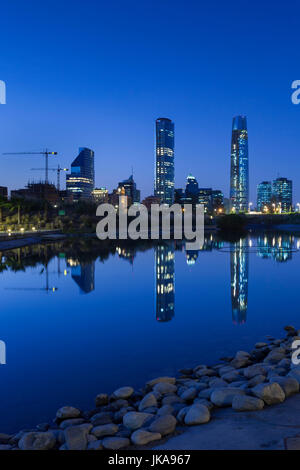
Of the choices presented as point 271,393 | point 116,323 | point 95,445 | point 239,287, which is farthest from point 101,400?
point 239,287

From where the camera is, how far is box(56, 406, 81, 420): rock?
716 cm

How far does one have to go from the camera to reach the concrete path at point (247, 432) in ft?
16.1

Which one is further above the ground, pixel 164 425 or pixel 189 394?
pixel 164 425

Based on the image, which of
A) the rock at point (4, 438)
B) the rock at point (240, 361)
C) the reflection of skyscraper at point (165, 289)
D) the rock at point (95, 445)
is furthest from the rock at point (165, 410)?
the reflection of skyscraper at point (165, 289)

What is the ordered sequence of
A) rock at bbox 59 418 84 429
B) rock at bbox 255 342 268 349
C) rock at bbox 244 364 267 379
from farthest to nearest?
rock at bbox 255 342 268 349, rock at bbox 244 364 267 379, rock at bbox 59 418 84 429

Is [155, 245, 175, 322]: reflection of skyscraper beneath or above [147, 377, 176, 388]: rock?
above

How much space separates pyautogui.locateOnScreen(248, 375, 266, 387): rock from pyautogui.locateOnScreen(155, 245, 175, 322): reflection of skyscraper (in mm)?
7799

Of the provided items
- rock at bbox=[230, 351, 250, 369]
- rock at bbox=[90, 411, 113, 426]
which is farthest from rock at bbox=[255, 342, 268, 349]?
rock at bbox=[90, 411, 113, 426]

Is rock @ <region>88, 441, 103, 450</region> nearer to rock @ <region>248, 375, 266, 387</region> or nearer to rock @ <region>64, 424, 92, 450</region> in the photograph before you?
rock @ <region>64, 424, 92, 450</region>

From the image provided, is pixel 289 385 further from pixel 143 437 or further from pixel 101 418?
pixel 101 418

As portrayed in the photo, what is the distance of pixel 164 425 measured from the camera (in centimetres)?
581

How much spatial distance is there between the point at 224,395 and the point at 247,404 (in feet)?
1.88

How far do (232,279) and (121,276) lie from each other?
787 centimetres
